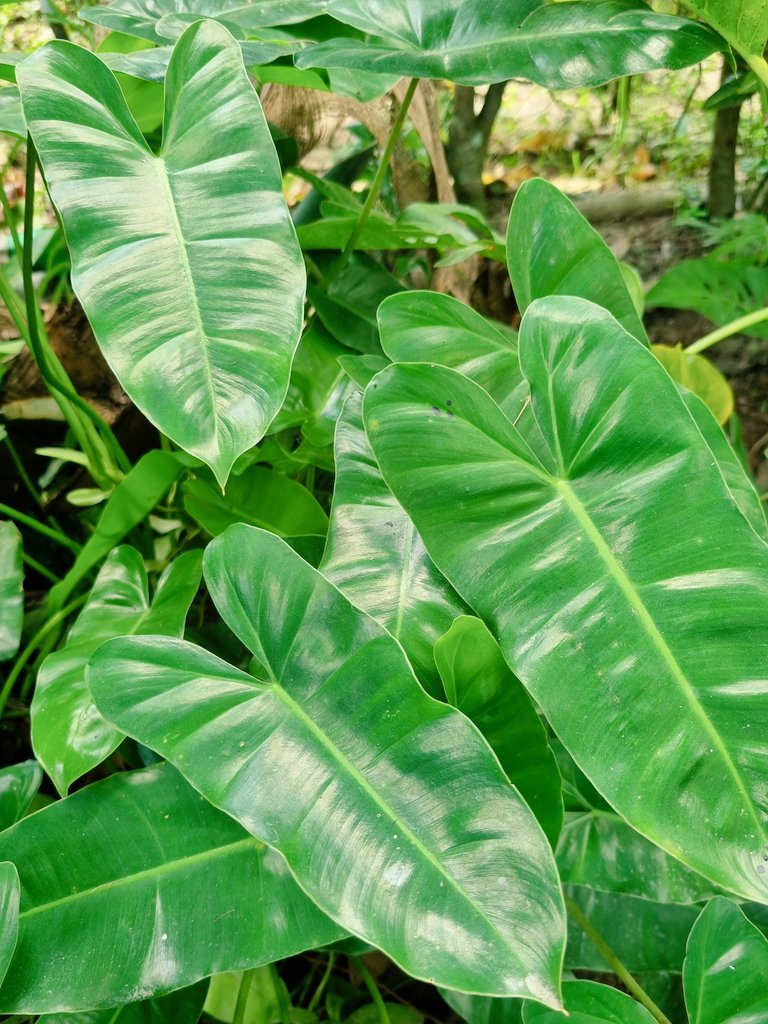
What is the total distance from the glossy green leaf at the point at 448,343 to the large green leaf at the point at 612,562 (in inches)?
6.8

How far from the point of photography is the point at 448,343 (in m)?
0.88

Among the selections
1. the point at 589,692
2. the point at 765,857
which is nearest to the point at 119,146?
the point at 589,692

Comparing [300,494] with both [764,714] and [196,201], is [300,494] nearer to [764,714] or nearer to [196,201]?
[196,201]

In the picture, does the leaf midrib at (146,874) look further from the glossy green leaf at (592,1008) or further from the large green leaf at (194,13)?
the large green leaf at (194,13)

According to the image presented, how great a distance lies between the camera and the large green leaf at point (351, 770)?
51 centimetres

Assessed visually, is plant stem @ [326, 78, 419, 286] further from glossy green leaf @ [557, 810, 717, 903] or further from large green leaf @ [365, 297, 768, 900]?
glossy green leaf @ [557, 810, 717, 903]

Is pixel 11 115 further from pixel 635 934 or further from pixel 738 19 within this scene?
pixel 635 934

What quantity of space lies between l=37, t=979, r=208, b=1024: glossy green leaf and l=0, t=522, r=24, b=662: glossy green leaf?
1.44 feet

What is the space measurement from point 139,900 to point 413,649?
1.07 ft

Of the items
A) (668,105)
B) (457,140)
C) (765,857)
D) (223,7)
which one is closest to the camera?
(765,857)

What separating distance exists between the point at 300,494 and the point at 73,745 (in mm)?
396

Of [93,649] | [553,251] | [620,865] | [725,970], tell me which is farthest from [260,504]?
[725,970]

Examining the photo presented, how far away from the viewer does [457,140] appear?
6.27 feet

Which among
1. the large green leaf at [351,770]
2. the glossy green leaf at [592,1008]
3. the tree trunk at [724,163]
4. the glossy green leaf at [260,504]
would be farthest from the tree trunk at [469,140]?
the glossy green leaf at [592,1008]
